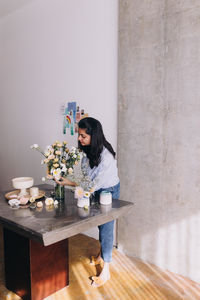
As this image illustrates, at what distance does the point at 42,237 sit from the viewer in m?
1.54

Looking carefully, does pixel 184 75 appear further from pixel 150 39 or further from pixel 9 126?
pixel 9 126

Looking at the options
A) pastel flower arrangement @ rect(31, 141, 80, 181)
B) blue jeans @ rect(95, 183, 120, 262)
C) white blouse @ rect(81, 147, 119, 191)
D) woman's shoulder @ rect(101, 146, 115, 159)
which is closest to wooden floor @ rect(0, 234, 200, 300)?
blue jeans @ rect(95, 183, 120, 262)

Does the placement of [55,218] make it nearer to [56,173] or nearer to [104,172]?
[56,173]

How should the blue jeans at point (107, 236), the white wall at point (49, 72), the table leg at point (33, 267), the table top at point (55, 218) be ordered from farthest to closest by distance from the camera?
the white wall at point (49, 72) → the blue jeans at point (107, 236) → the table leg at point (33, 267) → the table top at point (55, 218)

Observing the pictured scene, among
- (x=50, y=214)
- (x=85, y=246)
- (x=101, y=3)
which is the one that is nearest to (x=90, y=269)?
(x=85, y=246)

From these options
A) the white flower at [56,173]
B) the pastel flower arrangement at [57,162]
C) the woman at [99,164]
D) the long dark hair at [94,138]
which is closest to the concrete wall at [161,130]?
the woman at [99,164]

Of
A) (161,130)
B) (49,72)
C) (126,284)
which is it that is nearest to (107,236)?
(126,284)

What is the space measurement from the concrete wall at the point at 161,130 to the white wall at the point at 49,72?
0.27 metres

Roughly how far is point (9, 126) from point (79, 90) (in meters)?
1.87

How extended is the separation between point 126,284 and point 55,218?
1097mm

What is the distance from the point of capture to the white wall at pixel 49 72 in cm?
306

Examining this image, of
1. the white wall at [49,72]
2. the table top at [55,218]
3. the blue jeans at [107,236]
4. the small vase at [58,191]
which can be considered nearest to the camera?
the table top at [55,218]

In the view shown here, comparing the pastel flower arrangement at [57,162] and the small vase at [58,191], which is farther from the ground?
the pastel flower arrangement at [57,162]

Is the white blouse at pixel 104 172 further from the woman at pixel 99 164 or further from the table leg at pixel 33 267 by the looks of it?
the table leg at pixel 33 267
